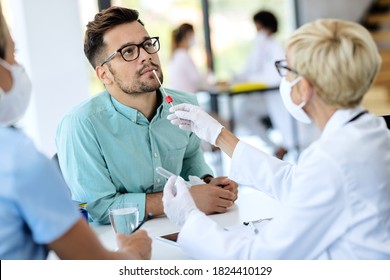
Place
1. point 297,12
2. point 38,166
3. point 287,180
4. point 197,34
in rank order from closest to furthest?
point 38,166, point 287,180, point 197,34, point 297,12

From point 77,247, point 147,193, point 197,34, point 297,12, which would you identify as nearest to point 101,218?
point 147,193

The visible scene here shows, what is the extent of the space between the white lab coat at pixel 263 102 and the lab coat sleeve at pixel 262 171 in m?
3.98

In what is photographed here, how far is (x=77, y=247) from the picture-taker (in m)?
1.21

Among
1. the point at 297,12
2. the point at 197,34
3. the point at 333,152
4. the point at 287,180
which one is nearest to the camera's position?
the point at 333,152

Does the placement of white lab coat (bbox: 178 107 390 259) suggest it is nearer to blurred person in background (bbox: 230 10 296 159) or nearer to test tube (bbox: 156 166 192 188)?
test tube (bbox: 156 166 192 188)

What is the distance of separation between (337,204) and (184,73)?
412cm

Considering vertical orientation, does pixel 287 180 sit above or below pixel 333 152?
below

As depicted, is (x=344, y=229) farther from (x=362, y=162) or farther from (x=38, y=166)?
(x=38, y=166)

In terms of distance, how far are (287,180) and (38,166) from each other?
0.83m

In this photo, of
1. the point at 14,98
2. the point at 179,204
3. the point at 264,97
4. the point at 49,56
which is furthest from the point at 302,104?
the point at 264,97

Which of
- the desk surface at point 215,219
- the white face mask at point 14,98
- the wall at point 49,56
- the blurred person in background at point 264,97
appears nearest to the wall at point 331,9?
the blurred person in background at point 264,97

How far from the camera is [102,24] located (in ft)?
6.79

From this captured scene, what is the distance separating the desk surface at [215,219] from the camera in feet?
5.18

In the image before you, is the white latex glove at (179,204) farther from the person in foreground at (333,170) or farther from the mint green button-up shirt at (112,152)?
the mint green button-up shirt at (112,152)
